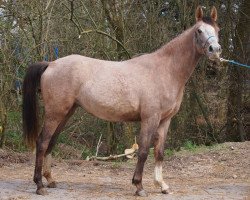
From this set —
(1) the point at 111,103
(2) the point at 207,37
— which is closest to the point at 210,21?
(2) the point at 207,37

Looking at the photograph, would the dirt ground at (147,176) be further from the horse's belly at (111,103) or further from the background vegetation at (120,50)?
the background vegetation at (120,50)

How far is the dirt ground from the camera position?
6215 millimetres

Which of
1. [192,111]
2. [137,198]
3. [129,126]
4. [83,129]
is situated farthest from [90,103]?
[192,111]

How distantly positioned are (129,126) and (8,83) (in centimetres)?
258

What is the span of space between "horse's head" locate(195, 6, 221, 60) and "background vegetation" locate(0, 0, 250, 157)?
10.6 ft

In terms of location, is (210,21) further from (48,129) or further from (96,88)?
(48,129)

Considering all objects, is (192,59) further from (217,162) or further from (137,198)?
(217,162)

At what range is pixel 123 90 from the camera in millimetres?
6266

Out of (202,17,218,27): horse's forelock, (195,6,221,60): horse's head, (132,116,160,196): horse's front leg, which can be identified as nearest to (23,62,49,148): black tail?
(132,116,160,196): horse's front leg

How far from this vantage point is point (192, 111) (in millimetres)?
11906

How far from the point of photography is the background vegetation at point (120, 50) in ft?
31.3

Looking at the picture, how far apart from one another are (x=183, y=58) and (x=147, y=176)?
2256 mm

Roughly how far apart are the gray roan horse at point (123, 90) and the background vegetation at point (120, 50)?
2.73m

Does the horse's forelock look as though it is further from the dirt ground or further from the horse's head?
the dirt ground
